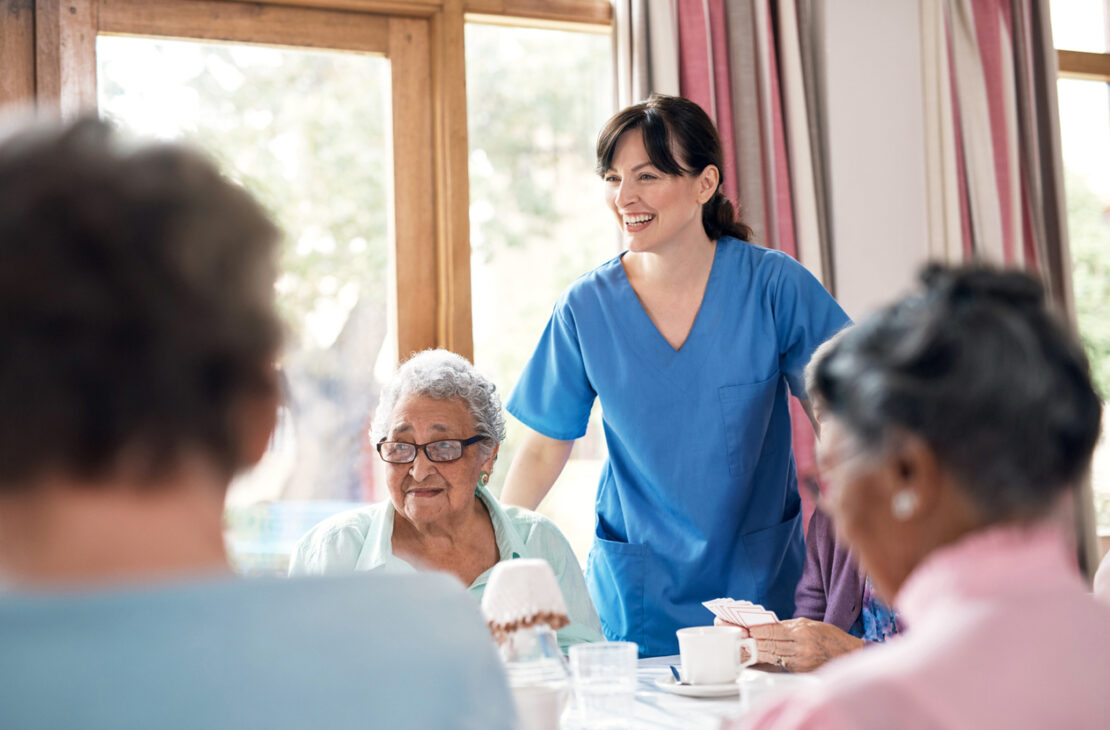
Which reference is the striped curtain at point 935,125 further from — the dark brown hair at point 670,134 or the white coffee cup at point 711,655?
the white coffee cup at point 711,655

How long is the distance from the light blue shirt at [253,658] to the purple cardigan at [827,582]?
1447 millimetres

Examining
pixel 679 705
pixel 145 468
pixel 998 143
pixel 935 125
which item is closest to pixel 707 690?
pixel 679 705

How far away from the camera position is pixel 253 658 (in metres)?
0.54

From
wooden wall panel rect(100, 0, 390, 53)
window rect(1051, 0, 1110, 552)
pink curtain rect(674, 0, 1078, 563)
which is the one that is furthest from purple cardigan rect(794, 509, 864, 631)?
window rect(1051, 0, 1110, 552)

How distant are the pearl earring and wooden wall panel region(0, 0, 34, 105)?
2484 millimetres

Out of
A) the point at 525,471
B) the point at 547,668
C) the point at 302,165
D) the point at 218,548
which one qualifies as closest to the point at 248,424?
the point at 218,548

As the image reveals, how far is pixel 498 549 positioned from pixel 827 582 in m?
0.62

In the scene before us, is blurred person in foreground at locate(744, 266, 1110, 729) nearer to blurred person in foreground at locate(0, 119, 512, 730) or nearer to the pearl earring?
the pearl earring

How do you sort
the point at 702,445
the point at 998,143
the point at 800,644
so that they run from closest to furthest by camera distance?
1. the point at 800,644
2. the point at 702,445
3. the point at 998,143

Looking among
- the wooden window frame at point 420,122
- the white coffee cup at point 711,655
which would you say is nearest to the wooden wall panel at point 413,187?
the wooden window frame at point 420,122

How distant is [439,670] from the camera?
58cm

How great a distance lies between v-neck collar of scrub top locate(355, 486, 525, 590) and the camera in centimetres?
186

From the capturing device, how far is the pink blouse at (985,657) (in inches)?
25.0

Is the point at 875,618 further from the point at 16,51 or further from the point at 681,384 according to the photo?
the point at 16,51
